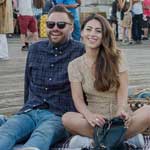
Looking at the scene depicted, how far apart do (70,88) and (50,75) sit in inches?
8.9

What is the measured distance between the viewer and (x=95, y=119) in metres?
4.21

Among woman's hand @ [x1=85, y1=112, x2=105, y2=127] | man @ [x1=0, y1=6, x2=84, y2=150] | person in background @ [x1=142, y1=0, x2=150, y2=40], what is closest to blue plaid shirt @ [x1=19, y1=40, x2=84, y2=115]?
man @ [x1=0, y1=6, x2=84, y2=150]

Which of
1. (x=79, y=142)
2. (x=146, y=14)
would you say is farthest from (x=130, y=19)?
(x=79, y=142)

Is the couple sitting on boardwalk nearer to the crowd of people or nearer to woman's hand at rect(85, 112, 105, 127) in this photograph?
woman's hand at rect(85, 112, 105, 127)

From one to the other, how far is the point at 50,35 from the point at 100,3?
22836 mm

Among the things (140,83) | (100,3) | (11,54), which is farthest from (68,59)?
(100,3)

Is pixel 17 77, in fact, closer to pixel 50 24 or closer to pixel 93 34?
pixel 50 24

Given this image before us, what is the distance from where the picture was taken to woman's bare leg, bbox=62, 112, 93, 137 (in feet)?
14.3

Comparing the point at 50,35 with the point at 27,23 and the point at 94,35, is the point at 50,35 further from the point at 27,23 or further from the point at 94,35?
the point at 27,23

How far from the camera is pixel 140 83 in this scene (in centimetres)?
842

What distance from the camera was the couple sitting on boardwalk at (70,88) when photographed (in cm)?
434

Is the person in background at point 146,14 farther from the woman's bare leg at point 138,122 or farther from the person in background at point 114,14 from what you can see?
the woman's bare leg at point 138,122

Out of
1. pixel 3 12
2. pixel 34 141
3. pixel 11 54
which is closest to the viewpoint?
pixel 34 141

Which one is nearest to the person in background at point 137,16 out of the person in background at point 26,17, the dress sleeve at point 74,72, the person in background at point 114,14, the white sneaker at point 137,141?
the person in background at point 114,14
